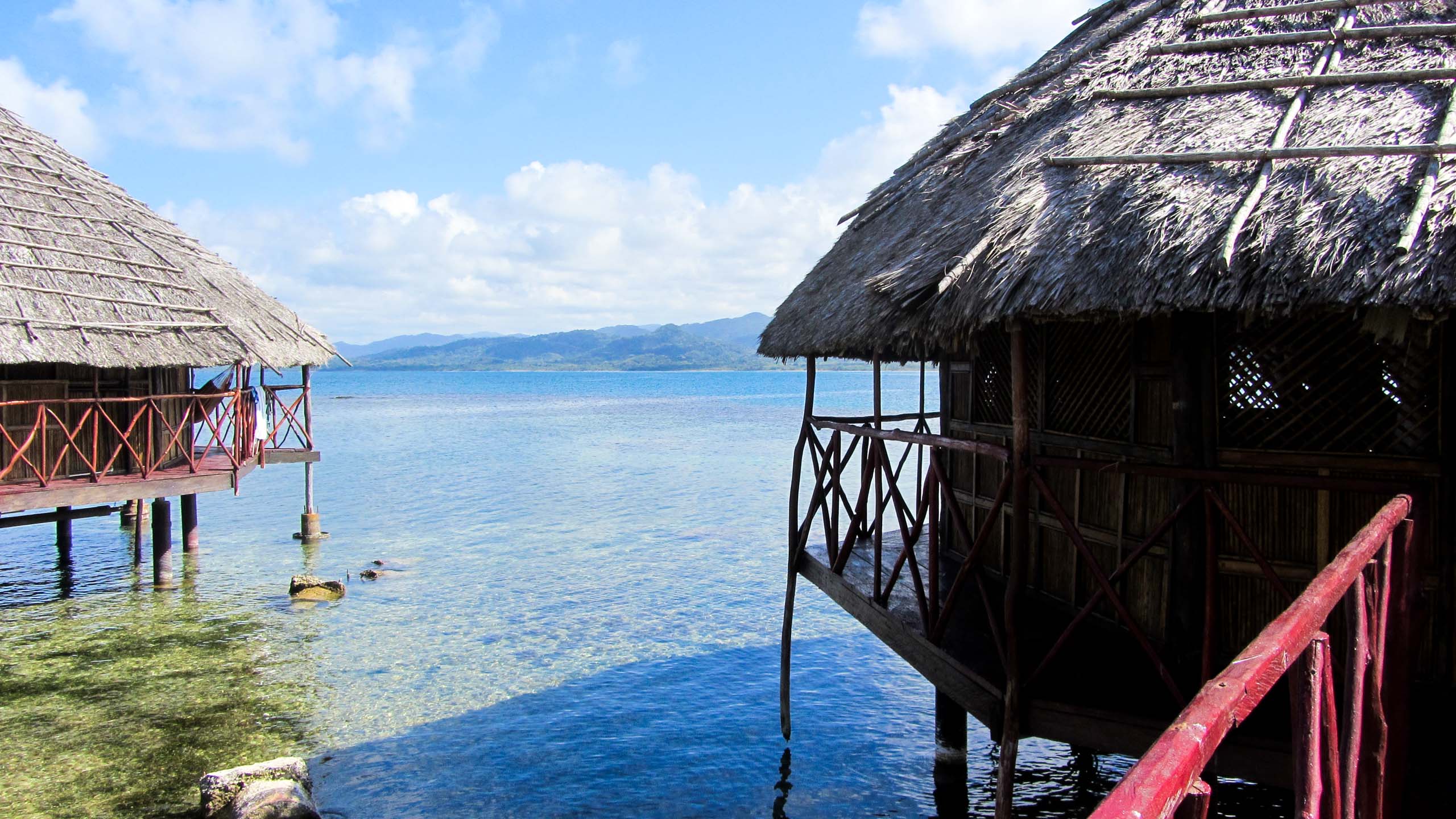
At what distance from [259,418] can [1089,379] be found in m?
14.7

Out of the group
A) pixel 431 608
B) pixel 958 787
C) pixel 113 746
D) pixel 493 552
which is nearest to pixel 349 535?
pixel 493 552

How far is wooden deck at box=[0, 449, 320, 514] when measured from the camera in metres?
12.3

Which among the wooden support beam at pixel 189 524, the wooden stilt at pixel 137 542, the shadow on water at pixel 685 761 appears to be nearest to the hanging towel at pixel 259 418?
the wooden support beam at pixel 189 524

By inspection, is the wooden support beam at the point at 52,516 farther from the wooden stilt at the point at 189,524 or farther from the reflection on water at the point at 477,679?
the wooden stilt at the point at 189,524

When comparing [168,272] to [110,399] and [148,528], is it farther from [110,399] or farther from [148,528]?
[148,528]

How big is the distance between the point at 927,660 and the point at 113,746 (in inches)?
318

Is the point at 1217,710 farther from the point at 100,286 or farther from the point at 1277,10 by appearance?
the point at 100,286

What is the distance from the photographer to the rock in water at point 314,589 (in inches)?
613

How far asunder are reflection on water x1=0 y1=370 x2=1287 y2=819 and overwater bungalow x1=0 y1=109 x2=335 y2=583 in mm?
2015

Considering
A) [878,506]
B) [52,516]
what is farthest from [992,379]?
[52,516]

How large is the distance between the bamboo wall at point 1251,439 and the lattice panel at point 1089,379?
1 cm

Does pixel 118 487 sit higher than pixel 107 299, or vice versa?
pixel 107 299

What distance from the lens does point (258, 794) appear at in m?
7.79

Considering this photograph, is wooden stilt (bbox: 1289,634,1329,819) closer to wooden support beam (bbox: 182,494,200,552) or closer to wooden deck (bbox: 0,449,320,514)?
wooden deck (bbox: 0,449,320,514)
